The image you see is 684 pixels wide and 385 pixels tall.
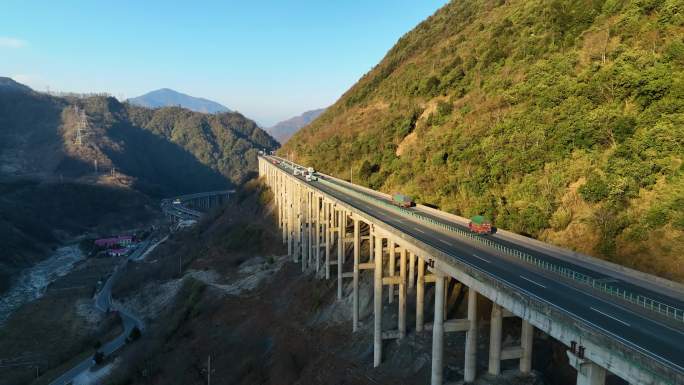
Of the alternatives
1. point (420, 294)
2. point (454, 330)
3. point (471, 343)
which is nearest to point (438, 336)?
point (454, 330)

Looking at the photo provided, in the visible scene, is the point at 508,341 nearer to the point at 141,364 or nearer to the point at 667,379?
the point at 667,379

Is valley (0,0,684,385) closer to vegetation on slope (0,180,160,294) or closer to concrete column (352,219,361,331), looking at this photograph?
concrete column (352,219,361,331)

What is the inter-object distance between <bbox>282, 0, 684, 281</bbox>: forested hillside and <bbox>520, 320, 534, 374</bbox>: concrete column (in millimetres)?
12123

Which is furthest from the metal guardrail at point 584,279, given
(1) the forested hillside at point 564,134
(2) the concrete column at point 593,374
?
(1) the forested hillside at point 564,134

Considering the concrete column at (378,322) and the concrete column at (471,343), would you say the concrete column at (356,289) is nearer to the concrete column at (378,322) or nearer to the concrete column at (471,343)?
the concrete column at (378,322)

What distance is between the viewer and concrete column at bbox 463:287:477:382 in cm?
2597

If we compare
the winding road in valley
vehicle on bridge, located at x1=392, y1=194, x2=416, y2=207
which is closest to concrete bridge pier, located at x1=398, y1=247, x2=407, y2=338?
vehicle on bridge, located at x1=392, y1=194, x2=416, y2=207

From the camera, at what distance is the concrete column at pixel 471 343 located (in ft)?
85.2

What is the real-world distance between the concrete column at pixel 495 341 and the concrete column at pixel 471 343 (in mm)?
1001

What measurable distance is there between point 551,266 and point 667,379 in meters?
13.3

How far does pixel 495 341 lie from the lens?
25641mm

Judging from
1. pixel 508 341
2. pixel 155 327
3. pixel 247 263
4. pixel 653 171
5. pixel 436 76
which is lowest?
pixel 155 327

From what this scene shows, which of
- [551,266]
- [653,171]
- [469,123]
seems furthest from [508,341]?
[469,123]

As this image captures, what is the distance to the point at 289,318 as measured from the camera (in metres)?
51.0
